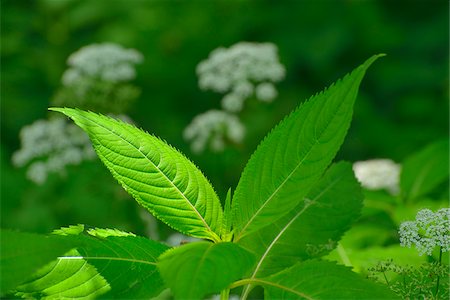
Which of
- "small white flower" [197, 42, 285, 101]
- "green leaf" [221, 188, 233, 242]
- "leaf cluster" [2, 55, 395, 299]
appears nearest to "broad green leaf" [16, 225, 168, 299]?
"leaf cluster" [2, 55, 395, 299]

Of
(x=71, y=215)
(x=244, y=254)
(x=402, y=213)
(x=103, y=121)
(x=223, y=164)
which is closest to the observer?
(x=244, y=254)

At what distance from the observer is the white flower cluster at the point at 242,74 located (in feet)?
10.4

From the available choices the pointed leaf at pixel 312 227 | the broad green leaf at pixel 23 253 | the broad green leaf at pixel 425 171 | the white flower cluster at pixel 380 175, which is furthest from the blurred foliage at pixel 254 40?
the broad green leaf at pixel 23 253

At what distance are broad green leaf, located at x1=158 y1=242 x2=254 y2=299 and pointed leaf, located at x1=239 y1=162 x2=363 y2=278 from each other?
212 mm

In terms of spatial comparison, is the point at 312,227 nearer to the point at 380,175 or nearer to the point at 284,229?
the point at 284,229

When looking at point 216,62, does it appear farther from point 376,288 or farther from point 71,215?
point 376,288

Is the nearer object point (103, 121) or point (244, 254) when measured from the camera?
point (244, 254)

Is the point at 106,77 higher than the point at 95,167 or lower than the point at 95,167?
higher

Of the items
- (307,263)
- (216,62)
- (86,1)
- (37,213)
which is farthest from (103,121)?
(86,1)

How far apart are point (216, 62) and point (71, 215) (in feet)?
3.45

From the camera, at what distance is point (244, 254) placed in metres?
0.85

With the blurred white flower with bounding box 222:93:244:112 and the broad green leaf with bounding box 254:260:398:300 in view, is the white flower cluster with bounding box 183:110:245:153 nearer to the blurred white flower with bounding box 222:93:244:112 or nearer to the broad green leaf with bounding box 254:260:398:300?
the blurred white flower with bounding box 222:93:244:112

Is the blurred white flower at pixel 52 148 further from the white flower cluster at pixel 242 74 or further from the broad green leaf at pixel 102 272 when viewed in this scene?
the broad green leaf at pixel 102 272

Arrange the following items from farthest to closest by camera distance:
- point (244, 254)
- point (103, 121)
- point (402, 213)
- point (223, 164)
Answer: point (223, 164) < point (402, 213) < point (103, 121) < point (244, 254)
